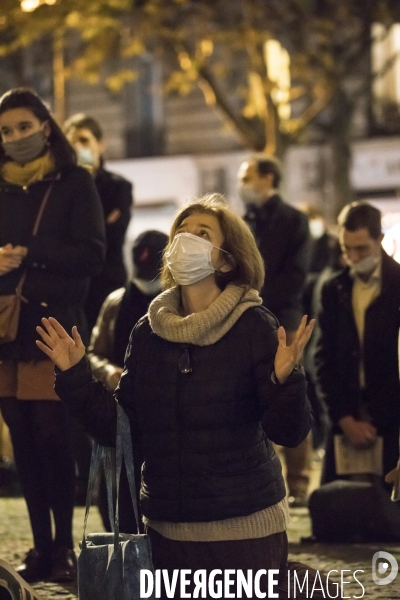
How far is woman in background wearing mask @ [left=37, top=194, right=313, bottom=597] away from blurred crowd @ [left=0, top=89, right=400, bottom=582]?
12 millimetres

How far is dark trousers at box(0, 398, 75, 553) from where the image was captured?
5973mm

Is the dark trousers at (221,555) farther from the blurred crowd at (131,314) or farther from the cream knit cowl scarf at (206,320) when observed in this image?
the cream knit cowl scarf at (206,320)

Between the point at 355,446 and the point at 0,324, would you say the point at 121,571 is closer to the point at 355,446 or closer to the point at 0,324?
the point at 0,324

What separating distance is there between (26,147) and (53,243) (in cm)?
47

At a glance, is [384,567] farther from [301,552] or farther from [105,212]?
[105,212]

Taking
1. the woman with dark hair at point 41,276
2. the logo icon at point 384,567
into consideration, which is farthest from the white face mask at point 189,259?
the logo icon at point 384,567

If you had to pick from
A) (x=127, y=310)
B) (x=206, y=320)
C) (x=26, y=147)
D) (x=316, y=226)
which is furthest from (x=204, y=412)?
(x=316, y=226)

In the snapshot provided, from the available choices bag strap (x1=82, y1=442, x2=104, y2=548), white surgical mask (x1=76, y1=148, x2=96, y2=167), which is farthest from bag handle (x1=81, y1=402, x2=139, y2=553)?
white surgical mask (x1=76, y1=148, x2=96, y2=167)

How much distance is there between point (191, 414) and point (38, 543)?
1857mm

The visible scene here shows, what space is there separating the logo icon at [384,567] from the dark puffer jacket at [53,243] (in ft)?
6.04

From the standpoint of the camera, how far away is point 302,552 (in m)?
6.93

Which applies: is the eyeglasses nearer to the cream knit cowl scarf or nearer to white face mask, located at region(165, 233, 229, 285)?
the cream knit cowl scarf

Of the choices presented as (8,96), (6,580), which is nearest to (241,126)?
(8,96)

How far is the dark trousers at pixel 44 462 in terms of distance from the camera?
597cm
